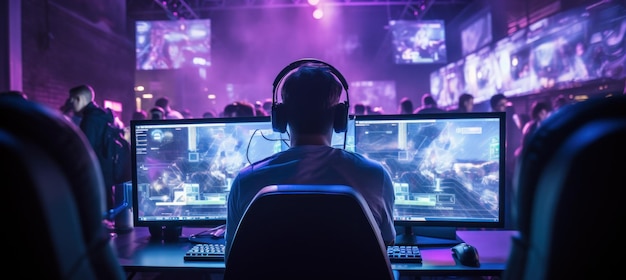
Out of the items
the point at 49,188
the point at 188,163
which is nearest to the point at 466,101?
the point at 188,163

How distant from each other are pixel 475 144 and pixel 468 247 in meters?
0.48

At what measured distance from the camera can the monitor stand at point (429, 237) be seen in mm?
1860

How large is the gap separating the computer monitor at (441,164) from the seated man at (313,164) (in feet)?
1.76

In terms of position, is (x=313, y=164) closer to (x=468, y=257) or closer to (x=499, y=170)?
(x=468, y=257)

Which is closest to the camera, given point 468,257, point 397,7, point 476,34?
point 468,257

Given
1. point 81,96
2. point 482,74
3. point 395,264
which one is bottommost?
point 395,264

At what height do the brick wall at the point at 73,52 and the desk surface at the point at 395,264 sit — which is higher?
the brick wall at the point at 73,52

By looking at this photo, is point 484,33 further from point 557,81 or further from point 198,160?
point 198,160

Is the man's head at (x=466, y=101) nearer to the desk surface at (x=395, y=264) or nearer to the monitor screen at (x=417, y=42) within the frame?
the desk surface at (x=395, y=264)

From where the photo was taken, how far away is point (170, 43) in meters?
9.76

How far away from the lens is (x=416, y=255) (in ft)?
5.30

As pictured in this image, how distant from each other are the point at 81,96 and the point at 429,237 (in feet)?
13.2

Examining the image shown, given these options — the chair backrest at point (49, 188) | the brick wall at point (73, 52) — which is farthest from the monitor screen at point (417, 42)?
the chair backrest at point (49, 188)

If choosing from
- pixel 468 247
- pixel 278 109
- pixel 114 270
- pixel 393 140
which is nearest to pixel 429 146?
pixel 393 140
